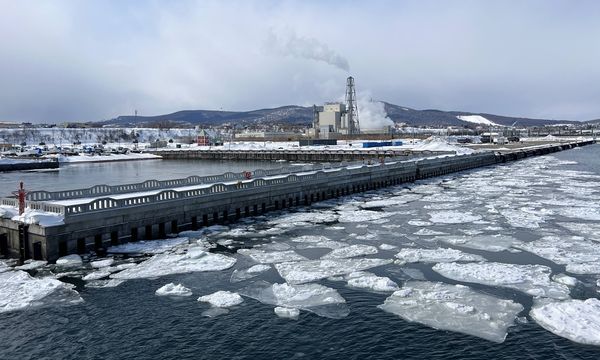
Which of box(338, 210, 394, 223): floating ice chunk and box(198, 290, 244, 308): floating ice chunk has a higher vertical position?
box(338, 210, 394, 223): floating ice chunk

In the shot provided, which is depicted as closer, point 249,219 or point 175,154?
point 249,219

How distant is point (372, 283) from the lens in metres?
24.2

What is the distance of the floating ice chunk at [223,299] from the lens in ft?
71.4

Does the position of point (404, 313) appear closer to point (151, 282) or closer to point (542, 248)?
point (151, 282)

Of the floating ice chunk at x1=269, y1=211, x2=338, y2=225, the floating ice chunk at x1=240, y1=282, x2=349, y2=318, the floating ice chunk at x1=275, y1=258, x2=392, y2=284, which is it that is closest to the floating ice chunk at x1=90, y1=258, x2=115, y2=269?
the floating ice chunk at x1=240, y1=282, x2=349, y2=318

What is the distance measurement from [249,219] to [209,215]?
4245mm

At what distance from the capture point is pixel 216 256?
29906mm

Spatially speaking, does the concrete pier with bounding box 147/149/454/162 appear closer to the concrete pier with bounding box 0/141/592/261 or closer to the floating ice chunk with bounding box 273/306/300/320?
the concrete pier with bounding box 0/141/592/261

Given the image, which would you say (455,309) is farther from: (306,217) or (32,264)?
(306,217)

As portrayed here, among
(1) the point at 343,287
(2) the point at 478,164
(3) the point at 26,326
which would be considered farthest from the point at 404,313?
(2) the point at 478,164

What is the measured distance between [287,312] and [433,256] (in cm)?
1212

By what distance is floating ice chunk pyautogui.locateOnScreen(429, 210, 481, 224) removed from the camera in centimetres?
4131

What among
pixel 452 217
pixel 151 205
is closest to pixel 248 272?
pixel 151 205

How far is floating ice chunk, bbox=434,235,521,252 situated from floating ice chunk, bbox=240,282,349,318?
511 inches
